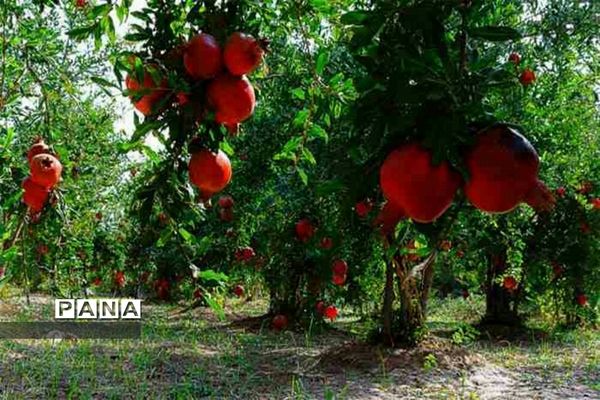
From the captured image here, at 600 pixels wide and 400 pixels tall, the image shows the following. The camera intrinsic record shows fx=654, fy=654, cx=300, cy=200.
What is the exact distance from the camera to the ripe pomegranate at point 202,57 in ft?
3.67

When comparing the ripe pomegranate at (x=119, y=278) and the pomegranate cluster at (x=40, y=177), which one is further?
the ripe pomegranate at (x=119, y=278)

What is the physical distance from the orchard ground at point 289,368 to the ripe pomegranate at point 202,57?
9.48 ft

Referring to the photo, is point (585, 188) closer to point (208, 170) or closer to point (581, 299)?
point (581, 299)

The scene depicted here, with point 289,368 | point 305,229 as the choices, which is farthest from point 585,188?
point 289,368

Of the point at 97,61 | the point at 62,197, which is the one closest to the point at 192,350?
the point at 97,61

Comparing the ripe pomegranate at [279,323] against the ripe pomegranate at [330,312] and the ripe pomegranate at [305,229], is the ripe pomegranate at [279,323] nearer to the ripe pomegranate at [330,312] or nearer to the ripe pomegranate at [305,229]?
the ripe pomegranate at [330,312]

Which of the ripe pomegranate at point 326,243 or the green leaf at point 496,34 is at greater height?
the ripe pomegranate at point 326,243

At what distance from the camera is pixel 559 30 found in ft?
14.6

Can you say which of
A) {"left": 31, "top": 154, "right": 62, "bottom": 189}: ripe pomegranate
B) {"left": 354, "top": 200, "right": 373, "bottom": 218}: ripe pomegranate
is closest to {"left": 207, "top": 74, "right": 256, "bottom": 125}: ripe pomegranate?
{"left": 354, "top": 200, "right": 373, "bottom": 218}: ripe pomegranate

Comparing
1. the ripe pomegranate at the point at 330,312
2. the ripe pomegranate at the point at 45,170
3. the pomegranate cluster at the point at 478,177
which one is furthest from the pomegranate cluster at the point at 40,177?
the ripe pomegranate at the point at 330,312

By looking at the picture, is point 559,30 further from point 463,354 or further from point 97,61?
point 97,61

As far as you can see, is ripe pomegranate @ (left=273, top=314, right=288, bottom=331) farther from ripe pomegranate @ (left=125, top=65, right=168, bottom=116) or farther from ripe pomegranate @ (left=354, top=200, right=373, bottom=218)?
ripe pomegranate @ (left=125, top=65, right=168, bottom=116)

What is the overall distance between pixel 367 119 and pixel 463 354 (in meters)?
4.60

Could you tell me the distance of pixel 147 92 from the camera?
1.10m
